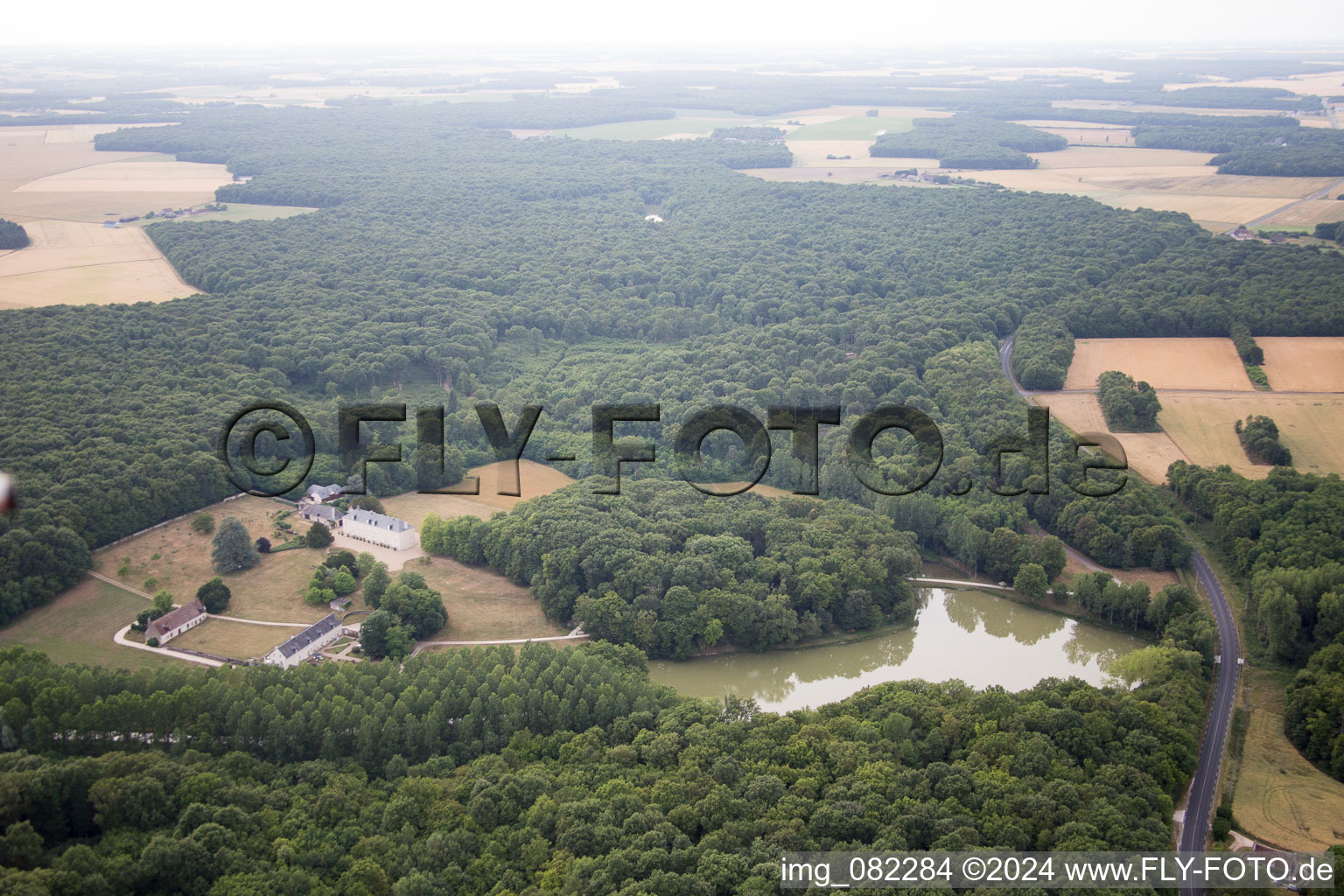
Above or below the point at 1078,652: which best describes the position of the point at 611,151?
above

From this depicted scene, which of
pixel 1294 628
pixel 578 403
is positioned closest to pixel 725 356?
pixel 578 403

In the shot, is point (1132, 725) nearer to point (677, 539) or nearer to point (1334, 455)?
point (677, 539)

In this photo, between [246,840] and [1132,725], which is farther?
[1132,725]

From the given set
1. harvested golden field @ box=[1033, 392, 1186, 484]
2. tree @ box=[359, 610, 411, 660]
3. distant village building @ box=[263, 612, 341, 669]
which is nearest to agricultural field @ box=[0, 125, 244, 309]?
distant village building @ box=[263, 612, 341, 669]

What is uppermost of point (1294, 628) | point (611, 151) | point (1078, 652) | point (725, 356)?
point (611, 151)

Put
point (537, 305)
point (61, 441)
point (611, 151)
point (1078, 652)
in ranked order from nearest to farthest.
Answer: point (1078, 652) < point (61, 441) < point (537, 305) < point (611, 151)

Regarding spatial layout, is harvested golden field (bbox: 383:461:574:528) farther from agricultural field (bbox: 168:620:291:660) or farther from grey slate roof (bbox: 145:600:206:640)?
grey slate roof (bbox: 145:600:206:640)

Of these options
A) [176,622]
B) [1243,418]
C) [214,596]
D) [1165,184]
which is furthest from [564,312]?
[1165,184]

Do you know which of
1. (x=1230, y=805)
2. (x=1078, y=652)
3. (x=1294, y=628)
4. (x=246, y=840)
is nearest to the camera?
(x=246, y=840)
